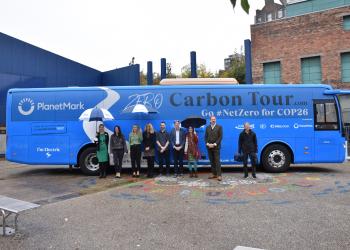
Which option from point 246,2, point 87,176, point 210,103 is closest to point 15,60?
point 87,176

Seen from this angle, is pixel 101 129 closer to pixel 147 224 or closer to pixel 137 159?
pixel 137 159

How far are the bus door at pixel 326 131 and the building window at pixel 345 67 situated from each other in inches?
479

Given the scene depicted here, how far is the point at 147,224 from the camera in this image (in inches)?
246

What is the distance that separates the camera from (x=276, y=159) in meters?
12.3

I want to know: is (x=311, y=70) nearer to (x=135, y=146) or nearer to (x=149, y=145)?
(x=149, y=145)

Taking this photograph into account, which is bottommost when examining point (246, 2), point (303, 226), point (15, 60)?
point (303, 226)

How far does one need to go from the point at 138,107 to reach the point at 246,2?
33.6 ft

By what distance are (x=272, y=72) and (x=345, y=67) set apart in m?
4.50

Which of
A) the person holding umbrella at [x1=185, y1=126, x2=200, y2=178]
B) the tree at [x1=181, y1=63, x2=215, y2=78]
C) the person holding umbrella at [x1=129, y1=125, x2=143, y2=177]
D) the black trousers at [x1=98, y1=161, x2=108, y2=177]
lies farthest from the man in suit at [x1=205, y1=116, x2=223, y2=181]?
the tree at [x1=181, y1=63, x2=215, y2=78]

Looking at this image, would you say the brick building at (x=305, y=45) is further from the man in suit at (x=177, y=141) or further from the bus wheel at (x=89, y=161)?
the bus wheel at (x=89, y=161)

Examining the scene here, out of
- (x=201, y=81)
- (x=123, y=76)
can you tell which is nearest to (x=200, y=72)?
(x=123, y=76)

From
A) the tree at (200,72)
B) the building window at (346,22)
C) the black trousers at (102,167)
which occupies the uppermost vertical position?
the tree at (200,72)

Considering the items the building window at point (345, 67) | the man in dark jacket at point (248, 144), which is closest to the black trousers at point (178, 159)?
the man in dark jacket at point (248, 144)

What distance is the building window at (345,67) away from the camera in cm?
2303
